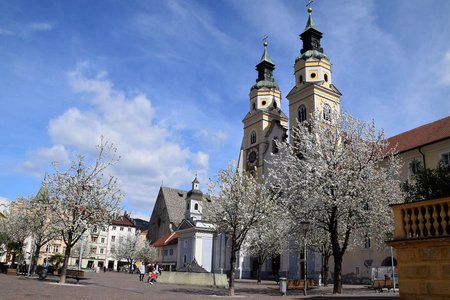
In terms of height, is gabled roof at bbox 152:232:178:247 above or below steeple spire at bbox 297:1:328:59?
below

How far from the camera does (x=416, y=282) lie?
11195mm

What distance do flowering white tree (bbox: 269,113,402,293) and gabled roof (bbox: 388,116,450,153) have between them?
12290mm

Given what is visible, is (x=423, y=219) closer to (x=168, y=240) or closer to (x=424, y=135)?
(x=424, y=135)

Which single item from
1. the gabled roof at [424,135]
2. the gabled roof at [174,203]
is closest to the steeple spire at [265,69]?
the gabled roof at [424,135]

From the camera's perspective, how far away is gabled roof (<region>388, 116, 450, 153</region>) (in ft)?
134

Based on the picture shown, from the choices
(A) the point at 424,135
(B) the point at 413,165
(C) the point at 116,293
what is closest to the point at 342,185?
(C) the point at 116,293

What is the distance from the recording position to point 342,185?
26578mm

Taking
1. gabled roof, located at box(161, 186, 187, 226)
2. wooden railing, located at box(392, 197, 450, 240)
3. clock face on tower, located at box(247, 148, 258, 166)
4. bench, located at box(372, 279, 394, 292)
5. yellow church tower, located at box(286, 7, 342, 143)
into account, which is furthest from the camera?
gabled roof, located at box(161, 186, 187, 226)

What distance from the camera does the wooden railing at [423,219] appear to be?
10680mm

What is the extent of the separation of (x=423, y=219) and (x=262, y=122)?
56.8m

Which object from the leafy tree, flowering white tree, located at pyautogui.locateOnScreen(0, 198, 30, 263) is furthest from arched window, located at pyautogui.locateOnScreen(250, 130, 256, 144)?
the leafy tree

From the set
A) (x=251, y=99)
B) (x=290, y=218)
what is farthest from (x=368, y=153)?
(x=251, y=99)

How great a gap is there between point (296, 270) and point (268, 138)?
21.7 meters

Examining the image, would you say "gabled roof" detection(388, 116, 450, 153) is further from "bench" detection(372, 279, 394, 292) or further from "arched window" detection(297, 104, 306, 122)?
"bench" detection(372, 279, 394, 292)
